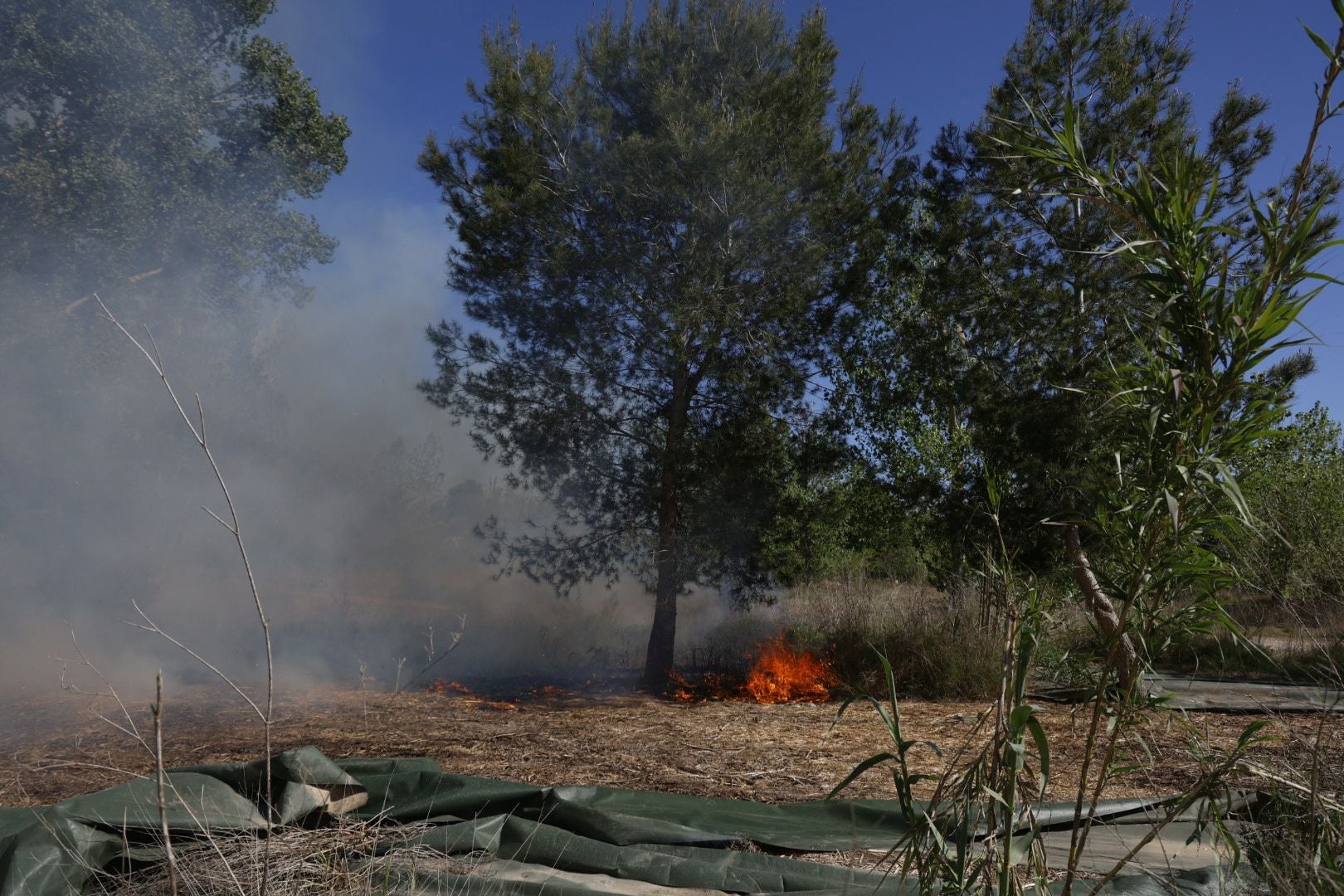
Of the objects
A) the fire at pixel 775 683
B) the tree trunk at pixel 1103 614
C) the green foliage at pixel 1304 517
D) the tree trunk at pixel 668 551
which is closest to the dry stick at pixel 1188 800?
the tree trunk at pixel 1103 614

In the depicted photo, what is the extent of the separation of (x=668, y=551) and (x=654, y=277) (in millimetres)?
3266

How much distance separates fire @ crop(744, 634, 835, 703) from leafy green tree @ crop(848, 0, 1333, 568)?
7.57 ft

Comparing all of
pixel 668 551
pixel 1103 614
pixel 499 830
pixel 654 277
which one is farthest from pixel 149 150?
pixel 1103 614

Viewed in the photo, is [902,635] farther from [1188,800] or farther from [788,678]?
[1188,800]

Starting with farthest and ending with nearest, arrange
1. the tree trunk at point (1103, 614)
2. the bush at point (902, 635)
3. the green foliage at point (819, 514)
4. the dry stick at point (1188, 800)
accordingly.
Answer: the green foliage at point (819, 514), the bush at point (902, 635), the tree trunk at point (1103, 614), the dry stick at point (1188, 800)

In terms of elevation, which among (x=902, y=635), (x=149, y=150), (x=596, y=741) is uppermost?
(x=149, y=150)

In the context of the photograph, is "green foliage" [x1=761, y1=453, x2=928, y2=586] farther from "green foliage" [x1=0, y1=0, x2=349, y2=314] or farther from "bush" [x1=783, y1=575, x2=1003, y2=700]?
"green foliage" [x1=0, y1=0, x2=349, y2=314]

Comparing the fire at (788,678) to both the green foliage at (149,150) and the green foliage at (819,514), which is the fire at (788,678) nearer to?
the green foliage at (819,514)

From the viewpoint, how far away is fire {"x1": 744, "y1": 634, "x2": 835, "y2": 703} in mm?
9688

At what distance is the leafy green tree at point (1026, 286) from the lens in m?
9.02

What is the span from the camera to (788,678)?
1005 centimetres

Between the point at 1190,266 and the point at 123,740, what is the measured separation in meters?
7.44

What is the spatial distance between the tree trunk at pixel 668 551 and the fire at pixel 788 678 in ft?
3.71

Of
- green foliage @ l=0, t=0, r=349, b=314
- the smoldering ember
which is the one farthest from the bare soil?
green foliage @ l=0, t=0, r=349, b=314
